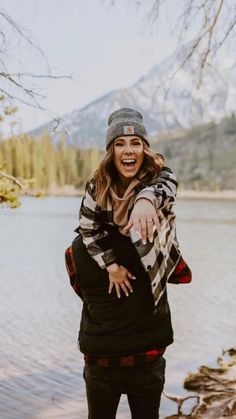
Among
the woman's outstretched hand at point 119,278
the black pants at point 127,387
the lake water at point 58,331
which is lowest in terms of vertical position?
the lake water at point 58,331

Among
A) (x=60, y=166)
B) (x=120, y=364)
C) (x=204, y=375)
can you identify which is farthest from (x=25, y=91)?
(x=60, y=166)

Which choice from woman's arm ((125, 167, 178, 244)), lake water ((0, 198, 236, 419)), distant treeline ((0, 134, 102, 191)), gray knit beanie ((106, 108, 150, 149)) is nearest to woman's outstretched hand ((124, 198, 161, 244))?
woman's arm ((125, 167, 178, 244))

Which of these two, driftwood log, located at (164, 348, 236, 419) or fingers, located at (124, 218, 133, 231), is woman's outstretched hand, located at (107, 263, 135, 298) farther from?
driftwood log, located at (164, 348, 236, 419)

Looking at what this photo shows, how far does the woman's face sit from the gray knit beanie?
0.02 meters

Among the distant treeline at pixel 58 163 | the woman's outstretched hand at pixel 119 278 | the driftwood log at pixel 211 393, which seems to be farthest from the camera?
the distant treeline at pixel 58 163

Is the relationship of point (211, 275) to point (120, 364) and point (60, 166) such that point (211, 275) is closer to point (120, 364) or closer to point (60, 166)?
point (120, 364)

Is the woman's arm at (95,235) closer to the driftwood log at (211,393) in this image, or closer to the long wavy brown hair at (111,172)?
the long wavy brown hair at (111,172)

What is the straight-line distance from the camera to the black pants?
1877 millimetres

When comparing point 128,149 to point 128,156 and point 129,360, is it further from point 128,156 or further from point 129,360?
point 129,360

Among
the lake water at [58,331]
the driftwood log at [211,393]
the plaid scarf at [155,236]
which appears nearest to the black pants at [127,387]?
the plaid scarf at [155,236]

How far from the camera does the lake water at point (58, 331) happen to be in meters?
4.58

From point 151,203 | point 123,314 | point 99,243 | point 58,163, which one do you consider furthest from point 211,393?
point 58,163

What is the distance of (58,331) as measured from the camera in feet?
23.7

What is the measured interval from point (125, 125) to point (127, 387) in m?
0.84
